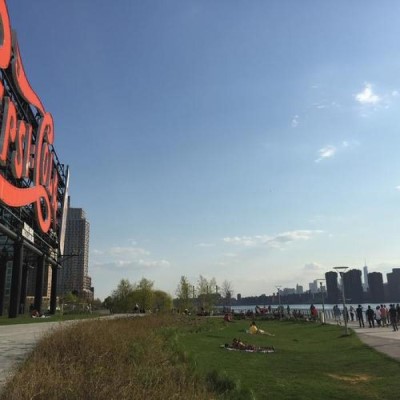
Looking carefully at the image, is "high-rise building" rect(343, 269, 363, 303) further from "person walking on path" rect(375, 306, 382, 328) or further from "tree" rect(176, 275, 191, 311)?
"person walking on path" rect(375, 306, 382, 328)

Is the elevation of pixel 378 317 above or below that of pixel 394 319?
above

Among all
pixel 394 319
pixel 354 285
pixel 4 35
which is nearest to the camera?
pixel 394 319

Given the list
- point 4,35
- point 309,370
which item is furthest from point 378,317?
point 4,35

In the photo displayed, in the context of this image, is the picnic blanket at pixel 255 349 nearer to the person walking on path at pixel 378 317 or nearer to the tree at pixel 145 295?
the person walking on path at pixel 378 317

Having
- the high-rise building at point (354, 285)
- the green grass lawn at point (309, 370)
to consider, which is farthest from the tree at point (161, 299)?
the green grass lawn at point (309, 370)

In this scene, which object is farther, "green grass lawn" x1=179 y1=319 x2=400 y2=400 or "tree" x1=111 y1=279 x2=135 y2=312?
"tree" x1=111 y1=279 x2=135 y2=312

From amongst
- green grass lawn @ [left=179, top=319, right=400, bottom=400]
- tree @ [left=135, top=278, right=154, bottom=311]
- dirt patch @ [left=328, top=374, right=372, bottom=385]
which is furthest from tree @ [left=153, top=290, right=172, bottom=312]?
dirt patch @ [left=328, top=374, right=372, bottom=385]

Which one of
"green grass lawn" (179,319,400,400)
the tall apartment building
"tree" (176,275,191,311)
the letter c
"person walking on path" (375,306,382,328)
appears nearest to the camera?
"green grass lawn" (179,319,400,400)

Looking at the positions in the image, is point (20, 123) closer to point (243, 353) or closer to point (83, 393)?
point (243, 353)

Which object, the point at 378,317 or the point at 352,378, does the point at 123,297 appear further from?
the point at 352,378

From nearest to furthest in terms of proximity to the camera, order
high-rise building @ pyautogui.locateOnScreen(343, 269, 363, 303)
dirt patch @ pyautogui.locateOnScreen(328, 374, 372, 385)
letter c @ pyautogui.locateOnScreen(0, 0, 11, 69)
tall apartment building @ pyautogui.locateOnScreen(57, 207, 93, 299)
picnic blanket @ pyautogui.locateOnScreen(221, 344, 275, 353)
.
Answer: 1. dirt patch @ pyautogui.locateOnScreen(328, 374, 372, 385)
2. picnic blanket @ pyautogui.locateOnScreen(221, 344, 275, 353)
3. letter c @ pyautogui.locateOnScreen(0, 0, 11, 69)
4. high-rise building @ pyautogui.locateOnScreen(343, 269, 363, 303)
5. tall apartment building @ pyautogui.locateOnScreen(57, 207, 93, 299)

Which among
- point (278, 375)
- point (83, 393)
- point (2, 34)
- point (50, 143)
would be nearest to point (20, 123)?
point (2, 34)

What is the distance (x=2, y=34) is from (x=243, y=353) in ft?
81.9

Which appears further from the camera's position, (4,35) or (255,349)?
(4,35)
